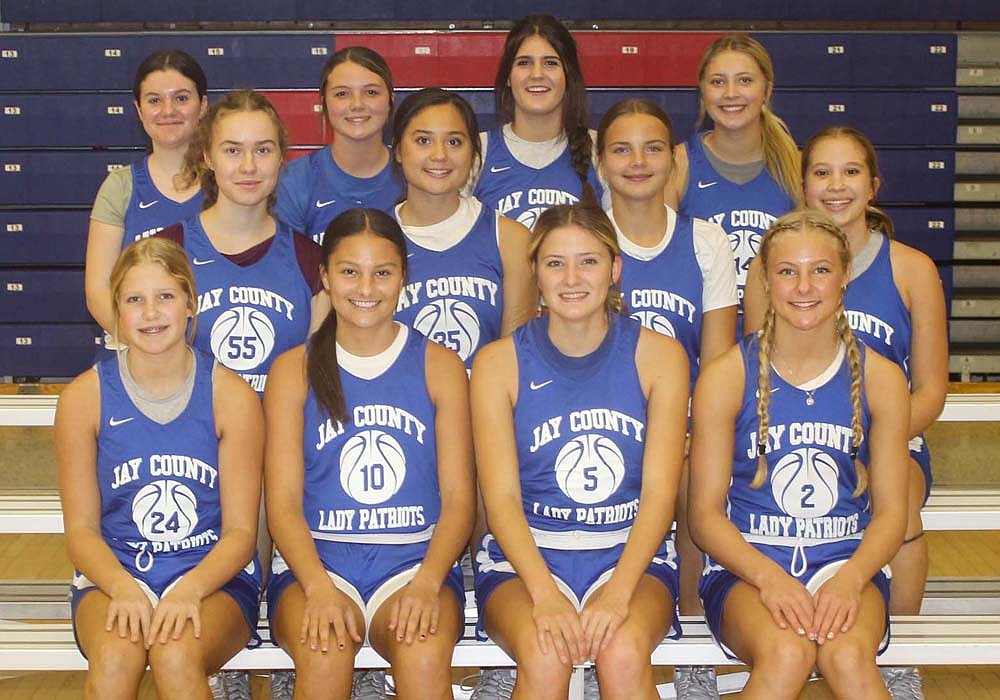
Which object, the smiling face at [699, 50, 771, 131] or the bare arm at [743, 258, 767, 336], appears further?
the smiling face at [699, 50, 771, 131]

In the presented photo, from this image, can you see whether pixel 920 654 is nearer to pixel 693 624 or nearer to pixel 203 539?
pixel 693 624

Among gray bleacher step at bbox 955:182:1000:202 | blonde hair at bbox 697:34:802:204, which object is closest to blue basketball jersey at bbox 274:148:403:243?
blonde hair at bbox 697:34:802:204

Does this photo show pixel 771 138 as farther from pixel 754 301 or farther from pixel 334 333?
pixel 334 333

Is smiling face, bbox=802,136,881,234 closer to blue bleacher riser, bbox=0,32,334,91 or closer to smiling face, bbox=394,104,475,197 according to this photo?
smiling face, bbox=394,104,475,197

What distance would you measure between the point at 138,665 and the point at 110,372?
58cm

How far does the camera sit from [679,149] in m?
3.16

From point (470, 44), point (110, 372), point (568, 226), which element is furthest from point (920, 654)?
point (470, 44)

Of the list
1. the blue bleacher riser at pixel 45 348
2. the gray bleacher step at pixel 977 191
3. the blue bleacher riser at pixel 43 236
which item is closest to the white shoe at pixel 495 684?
the blue bleacher riser at pixel 45 348

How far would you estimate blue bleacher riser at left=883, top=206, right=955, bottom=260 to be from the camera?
6.16 meters

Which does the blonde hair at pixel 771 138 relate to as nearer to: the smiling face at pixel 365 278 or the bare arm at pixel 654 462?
the bare arm at pixel 654 462

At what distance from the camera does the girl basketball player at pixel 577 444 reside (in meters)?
2.33

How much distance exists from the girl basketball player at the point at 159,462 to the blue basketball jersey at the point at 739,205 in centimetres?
125

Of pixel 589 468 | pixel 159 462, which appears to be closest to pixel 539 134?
pixel 589 468

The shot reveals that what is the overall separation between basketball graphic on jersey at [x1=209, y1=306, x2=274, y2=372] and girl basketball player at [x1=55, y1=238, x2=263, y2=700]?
22 centimetres
